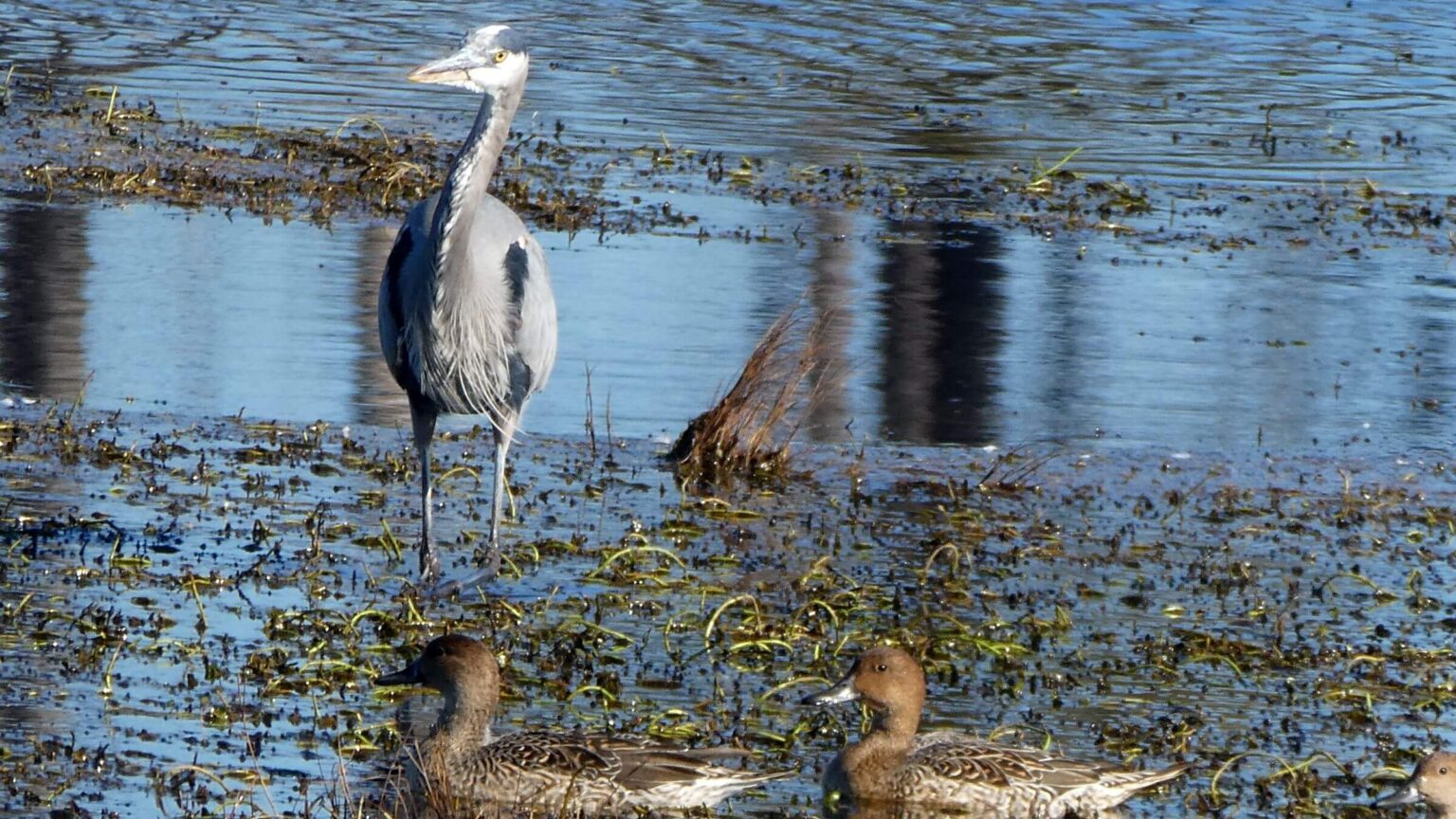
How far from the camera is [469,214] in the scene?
9406 millimetres

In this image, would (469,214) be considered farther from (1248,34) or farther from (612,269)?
(1248,34)

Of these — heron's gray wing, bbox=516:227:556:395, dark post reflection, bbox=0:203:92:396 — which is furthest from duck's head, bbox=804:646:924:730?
dark post reflection, bbox=0:203:92:396

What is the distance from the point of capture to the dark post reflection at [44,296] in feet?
40.2

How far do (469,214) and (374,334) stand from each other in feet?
14.3

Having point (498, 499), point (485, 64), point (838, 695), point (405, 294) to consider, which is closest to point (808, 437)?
point (498, 499)

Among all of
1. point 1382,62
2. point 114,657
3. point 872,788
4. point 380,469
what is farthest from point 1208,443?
point 1382,62

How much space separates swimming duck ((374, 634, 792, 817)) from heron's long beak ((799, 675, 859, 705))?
1.26 ft

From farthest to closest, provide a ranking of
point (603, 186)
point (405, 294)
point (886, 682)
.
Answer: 1. point (603, 186)
2. point (405, 294)
3. point (886, 682)

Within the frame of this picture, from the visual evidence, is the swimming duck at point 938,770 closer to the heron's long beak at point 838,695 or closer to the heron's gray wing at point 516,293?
the heron's long beak at point 838,695

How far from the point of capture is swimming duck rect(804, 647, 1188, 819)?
722cm

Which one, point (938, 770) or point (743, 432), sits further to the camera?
point (743, 432)

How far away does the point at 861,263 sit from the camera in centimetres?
1638

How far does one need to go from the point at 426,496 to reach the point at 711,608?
1.24 metres

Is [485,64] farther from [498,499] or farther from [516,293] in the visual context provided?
[498,499]
